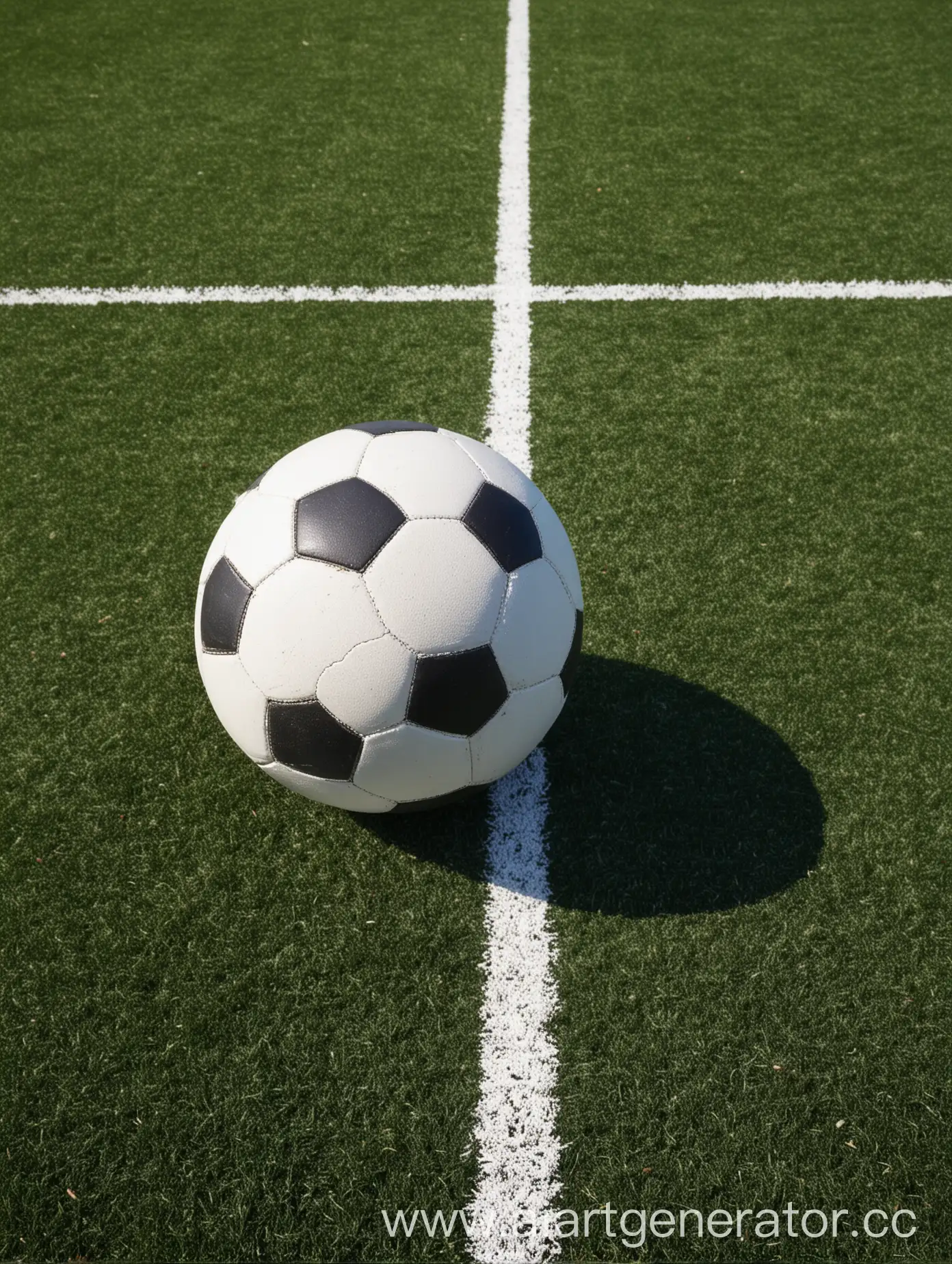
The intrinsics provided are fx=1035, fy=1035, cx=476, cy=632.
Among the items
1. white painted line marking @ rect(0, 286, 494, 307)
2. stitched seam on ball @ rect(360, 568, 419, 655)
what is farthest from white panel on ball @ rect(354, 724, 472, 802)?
white painted line marking @ rect(0, 286, 494, 307)

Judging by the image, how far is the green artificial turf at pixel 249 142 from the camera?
17.8ft

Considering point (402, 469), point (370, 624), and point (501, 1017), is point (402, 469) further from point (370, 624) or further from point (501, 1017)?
point (501, 1017)

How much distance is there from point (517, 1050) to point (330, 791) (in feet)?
2.61

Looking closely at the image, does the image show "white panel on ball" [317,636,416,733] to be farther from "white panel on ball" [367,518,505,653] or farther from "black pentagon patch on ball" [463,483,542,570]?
"black pentagon patch on ball" [463,483,542,570]

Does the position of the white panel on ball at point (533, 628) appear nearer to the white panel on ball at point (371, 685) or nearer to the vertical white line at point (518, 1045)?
the white panel on ball at point (371, 685)

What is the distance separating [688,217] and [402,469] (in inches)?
147

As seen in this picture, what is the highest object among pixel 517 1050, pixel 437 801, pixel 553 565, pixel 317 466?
pixel 317 466

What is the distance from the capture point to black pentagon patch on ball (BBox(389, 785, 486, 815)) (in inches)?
108

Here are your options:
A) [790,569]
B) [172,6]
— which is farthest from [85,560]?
[172,6]

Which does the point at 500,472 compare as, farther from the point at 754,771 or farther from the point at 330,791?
the point at 754,771

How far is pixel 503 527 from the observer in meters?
2.65

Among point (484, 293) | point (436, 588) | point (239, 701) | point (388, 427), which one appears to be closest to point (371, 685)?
point (436, 588)

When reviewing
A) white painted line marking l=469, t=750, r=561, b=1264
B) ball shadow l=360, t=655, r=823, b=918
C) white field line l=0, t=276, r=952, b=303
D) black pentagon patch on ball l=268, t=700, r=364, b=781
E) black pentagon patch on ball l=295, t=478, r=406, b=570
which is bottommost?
white painted line marking l=469, t=750, r=561, b=1264

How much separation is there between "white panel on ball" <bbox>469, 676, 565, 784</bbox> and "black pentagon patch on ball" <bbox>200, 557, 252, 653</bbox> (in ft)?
2.22
